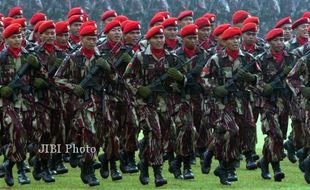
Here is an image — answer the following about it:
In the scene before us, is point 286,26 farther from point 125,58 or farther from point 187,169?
point 187,169

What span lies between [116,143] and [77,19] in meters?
3.11

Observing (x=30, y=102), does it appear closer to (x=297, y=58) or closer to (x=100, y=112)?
(x=100, y=112)

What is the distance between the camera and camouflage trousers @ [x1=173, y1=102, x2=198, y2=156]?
1661 cm

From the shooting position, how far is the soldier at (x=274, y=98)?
16.5 m

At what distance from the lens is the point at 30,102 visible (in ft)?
53.6

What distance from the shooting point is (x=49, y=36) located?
17.2 m

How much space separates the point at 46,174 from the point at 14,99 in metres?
1.24

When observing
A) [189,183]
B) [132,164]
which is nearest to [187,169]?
[189,183]

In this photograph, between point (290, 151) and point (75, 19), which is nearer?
point (290, 151)

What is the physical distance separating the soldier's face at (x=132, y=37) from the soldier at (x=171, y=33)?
35cm

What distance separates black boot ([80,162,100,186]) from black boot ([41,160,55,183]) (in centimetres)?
58

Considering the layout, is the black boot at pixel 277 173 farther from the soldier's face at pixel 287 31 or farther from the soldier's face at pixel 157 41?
the soldier's face at pixel 287 31

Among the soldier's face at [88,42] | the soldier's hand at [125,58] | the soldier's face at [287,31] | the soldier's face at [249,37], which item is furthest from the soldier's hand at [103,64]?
Answer: the soldier's face at [287,31]

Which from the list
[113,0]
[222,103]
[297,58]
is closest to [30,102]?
[222,103]
